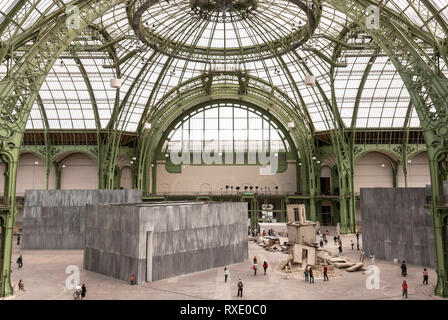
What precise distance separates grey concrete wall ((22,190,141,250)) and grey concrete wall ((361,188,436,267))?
3012cm

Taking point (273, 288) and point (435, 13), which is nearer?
point (435, 13)

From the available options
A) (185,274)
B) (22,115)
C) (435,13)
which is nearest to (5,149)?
(22,115)

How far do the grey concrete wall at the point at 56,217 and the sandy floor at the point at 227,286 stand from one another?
9083 millimetres

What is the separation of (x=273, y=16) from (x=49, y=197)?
34.9m

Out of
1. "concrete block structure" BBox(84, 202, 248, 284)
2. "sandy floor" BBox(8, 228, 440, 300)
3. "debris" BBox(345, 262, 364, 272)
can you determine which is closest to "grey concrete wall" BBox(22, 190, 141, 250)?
"sandy floor" BBox(8, 228, 440, 300)

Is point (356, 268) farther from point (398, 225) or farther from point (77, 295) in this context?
point (77, 295)

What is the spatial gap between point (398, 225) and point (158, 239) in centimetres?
2350

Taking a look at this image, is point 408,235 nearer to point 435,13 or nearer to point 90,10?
point 435,13

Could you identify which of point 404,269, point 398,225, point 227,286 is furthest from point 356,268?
point 227,286

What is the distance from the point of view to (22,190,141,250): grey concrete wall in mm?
40938

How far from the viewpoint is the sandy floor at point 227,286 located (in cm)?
2317

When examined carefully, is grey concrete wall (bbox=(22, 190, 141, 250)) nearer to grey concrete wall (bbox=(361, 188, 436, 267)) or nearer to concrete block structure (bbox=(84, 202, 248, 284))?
concrete block structure (bbox=(84, 202, 248, 284))

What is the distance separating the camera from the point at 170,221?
28.5 m

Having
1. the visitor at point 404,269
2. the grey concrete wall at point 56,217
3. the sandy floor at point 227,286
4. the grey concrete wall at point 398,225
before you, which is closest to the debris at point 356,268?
the sandy floor at point 227,286
